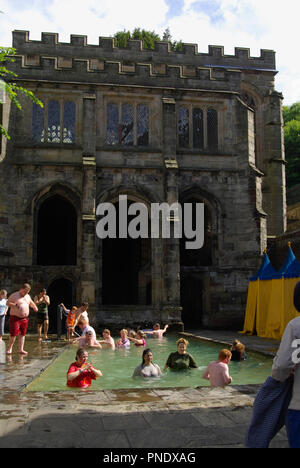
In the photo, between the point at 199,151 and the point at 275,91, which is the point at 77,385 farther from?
the point at 275,91

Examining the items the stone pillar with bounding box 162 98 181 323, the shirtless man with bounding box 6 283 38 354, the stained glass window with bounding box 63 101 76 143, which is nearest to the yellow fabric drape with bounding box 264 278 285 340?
the stone pillar with bounding box 162 98 181 323

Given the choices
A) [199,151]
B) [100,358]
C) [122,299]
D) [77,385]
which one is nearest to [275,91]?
[199,151]

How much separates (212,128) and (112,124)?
4.93 meters

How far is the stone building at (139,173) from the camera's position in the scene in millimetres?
19906

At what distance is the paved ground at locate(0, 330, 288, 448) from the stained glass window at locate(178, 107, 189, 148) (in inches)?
652

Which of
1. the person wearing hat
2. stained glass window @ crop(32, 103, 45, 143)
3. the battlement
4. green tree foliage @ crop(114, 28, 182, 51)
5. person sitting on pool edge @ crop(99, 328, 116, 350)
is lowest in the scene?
person sitting on pool edge @ crop(99, 328, 116, 350)

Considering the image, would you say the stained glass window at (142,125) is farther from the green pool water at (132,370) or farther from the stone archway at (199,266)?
the green pool water at (132,370)

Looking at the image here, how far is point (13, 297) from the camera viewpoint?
10758 millimetres

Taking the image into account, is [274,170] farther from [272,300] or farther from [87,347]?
[87,347]

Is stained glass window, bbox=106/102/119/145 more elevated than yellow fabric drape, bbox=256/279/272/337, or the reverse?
stained glass window, bbox=106/102/119/145

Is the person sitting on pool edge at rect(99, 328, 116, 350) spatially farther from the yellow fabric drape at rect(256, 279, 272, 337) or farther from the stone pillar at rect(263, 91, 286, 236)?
the stone pillar at rect(263, 91, 286, 236)

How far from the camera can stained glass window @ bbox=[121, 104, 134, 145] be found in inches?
858

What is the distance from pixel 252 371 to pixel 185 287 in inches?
519

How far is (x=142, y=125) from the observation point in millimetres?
22062
